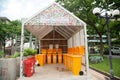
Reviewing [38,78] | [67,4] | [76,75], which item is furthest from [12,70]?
[67,4]

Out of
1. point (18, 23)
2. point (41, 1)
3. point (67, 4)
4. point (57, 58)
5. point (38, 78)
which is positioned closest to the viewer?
point (38, 78)

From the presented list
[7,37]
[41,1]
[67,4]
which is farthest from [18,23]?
[41,1]

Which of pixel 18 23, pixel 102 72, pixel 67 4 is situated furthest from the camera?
pixel 18 23

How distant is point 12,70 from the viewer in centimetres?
810

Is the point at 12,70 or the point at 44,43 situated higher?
the point at 44,43

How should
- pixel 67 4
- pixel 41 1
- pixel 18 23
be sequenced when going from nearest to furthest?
pixel 41 1
pixel 67 4
pixel 18 23

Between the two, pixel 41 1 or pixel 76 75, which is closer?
pixel 76 75

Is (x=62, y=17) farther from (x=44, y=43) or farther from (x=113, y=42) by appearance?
(x=113, y=42)

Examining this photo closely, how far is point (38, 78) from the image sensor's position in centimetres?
791

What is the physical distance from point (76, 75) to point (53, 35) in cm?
844

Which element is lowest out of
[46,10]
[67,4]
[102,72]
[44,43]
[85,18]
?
[102,72]

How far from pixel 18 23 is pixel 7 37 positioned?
5.53 metres

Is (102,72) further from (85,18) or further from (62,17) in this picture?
(85,18)

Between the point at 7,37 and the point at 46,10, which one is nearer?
the point at 46,10
